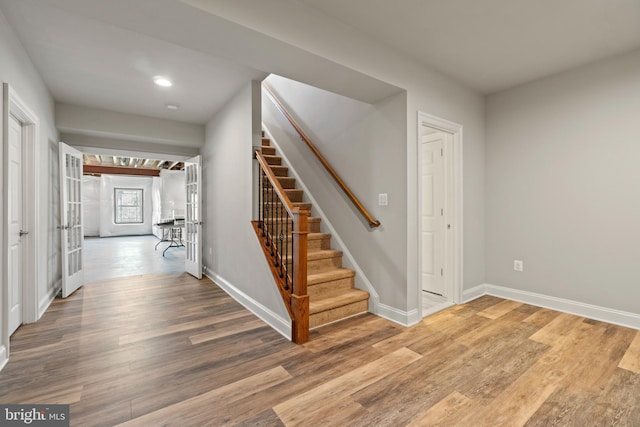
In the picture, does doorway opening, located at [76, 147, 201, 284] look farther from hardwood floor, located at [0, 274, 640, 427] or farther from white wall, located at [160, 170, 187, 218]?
hardwood floor, located at [0, 274, 640, 427]

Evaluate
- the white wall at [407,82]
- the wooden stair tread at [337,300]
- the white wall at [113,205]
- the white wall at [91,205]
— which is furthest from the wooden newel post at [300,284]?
the white wall at [91,205]

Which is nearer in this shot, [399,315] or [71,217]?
[399,315]

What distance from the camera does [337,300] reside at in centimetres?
295

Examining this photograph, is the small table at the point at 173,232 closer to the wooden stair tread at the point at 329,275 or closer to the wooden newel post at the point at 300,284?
the wooden stair tread at the point at 329,275

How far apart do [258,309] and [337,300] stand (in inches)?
33.3

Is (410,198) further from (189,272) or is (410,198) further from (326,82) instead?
(189,272)

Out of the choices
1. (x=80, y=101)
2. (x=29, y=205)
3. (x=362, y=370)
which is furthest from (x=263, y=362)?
(x=80, y=101)

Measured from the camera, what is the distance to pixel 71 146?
424 centimetres

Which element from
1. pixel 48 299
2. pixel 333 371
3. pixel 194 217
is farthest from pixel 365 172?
pixel 48 299

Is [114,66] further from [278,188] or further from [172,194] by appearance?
[172,194]

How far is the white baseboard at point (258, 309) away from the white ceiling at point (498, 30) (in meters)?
2.54

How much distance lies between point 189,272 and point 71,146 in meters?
2.51

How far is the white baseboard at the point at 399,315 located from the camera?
110 inches

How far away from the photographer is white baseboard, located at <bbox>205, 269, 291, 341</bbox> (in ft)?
8.61
